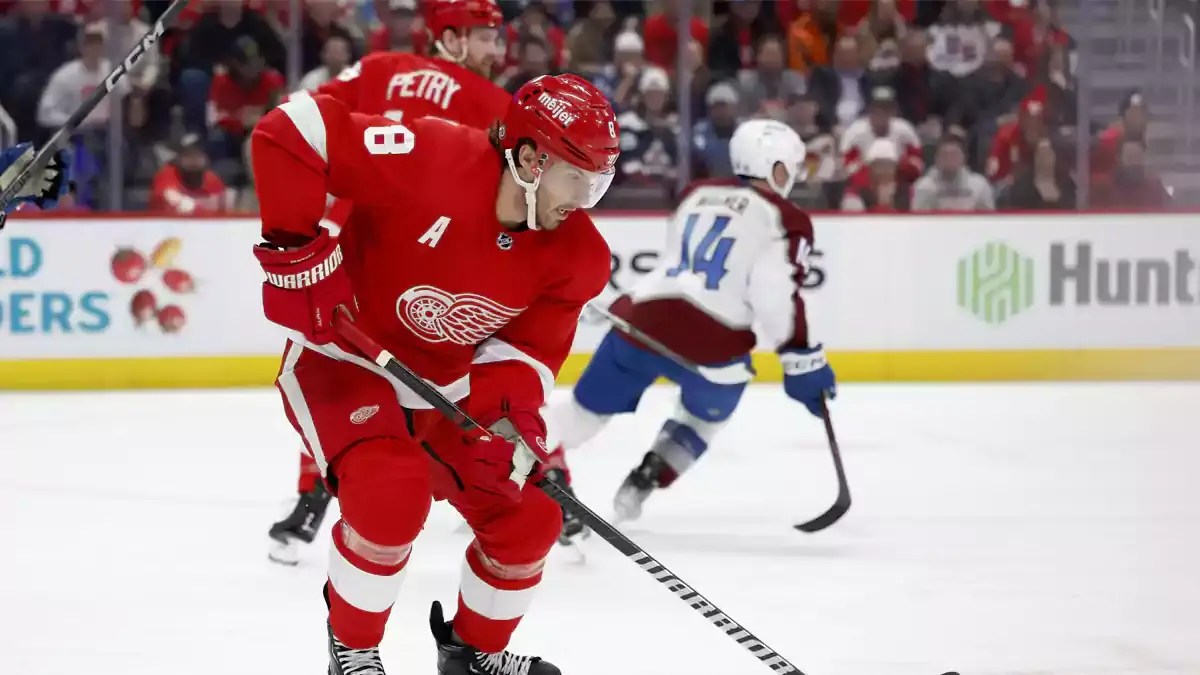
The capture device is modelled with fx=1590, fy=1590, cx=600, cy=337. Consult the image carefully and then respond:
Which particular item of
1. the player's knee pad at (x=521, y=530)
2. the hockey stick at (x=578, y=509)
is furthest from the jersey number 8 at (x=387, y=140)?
the player's knee pad at (x=521, y=530)

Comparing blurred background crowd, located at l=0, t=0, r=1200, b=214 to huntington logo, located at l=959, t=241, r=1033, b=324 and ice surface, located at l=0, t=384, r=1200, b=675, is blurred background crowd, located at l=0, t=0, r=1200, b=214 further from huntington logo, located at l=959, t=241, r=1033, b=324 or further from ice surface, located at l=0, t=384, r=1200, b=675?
ice surface, located at l=0, t=384, r=1200, b=675

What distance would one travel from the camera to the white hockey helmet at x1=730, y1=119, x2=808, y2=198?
4574 mm

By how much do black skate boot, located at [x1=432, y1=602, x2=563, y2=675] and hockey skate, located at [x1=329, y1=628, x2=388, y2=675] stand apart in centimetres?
28

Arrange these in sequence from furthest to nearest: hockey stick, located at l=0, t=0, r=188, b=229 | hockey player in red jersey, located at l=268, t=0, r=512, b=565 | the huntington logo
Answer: the huntington logo
hockey player in red jersey, located at l=268, t=0, r=512, b=565
hockey stick, located at l=0, t=0, r=188, b=229

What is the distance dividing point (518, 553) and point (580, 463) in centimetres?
290

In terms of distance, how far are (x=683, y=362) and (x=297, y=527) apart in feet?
3.90

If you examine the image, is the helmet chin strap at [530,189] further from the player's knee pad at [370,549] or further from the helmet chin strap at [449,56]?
the helmet chin strap at [449,56]

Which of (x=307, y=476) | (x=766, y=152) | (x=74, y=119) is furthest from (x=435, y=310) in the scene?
(x=766, y=152)

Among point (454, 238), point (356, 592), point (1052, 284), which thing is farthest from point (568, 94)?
point (1052, 284)

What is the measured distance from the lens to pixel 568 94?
256 cm

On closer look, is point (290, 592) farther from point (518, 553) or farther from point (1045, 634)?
point (1045, 634)

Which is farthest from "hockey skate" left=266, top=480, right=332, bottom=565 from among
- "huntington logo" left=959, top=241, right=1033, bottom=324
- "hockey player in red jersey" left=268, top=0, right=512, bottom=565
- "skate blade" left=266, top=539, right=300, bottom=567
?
"huntington logo" left=959, top=241, right=1033, bottom=324

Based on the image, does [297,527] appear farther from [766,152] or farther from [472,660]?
[766,152]

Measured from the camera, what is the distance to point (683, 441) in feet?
14.9
